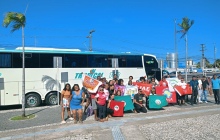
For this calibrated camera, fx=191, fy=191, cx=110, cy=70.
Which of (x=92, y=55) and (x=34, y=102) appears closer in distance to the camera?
(x=34, y=102)

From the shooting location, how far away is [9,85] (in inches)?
439

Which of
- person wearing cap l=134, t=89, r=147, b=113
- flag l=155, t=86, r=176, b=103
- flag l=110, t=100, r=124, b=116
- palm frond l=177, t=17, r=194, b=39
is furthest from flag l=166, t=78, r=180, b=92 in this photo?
palm frond l=177, t=17, r=194, b=39

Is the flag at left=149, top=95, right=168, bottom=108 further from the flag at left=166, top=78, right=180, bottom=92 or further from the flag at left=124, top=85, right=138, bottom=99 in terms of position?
the flag at left=166, top=78, right=180, bottom=92

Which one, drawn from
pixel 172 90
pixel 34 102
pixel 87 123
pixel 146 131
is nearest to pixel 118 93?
pixel 87 123

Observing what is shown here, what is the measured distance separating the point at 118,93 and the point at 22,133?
14.3 feet

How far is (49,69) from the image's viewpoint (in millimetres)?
12234

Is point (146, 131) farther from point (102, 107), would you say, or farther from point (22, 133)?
point (22, 133)

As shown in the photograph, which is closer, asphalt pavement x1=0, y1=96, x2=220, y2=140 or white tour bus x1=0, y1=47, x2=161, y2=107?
asphalt pavement x1=0, y1=96, x2=220, y2=140

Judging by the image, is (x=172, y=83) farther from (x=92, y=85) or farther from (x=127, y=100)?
(x=92, y=85)

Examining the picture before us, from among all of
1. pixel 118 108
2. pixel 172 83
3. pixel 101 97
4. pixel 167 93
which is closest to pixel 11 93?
pixel 101 97

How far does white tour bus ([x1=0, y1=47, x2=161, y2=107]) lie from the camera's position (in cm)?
1118

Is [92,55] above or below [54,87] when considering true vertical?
above

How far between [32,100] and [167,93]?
27.0 feet

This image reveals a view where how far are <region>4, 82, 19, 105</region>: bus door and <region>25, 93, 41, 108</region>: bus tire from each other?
1.98 feet
